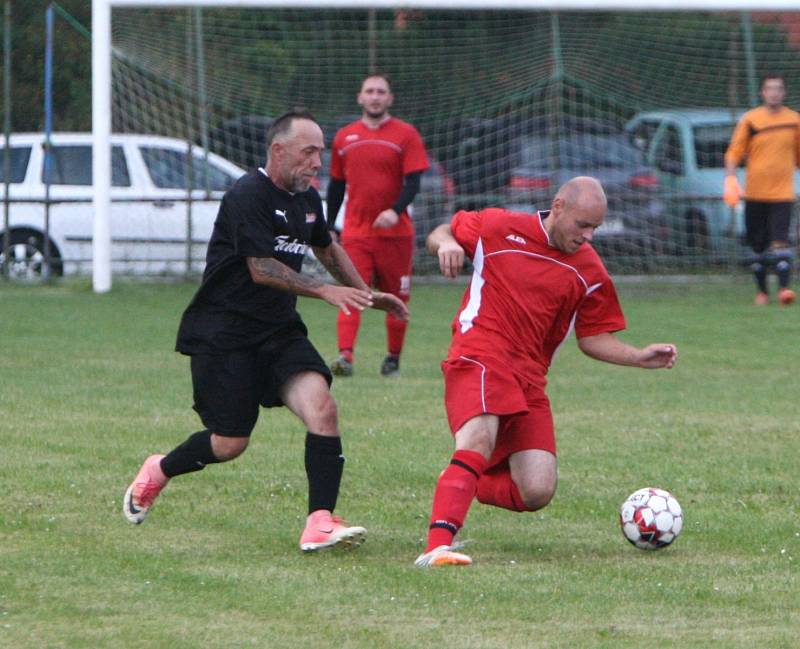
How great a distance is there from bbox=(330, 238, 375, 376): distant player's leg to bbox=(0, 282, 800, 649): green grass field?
0.24 meters

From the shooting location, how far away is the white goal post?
55.9 ft

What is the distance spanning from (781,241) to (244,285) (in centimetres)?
1122

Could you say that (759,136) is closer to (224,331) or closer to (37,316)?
(37,316)

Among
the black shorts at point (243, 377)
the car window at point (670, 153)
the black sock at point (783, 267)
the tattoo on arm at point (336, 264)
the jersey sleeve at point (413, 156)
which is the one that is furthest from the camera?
the car window at point (670, 153)

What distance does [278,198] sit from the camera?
614 cm

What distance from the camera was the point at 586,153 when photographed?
1972cm

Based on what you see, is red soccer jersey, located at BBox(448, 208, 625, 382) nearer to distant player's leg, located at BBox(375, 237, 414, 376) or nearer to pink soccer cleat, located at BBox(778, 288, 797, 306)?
distant player's leg, located at BBox(375, 237, 414, 376)

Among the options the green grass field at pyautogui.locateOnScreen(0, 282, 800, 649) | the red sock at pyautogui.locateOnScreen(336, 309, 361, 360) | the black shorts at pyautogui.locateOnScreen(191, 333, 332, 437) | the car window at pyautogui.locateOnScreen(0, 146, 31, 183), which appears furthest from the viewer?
the car window at pyautogui.locateOnScreen(0, 146, 31, 183)

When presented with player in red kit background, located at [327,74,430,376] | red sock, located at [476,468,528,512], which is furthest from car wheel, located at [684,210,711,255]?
red sock, located at [476,468,528,512]

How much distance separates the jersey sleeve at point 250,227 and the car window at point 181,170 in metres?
13.0

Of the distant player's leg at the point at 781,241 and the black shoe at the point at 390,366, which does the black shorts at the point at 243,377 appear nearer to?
the black shoe at the point at 390,366

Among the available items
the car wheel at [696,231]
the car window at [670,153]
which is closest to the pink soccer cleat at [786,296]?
the car wheel at [696,231]

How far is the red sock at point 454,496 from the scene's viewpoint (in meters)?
5.73

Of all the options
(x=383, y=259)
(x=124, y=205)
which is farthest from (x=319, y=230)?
(x=124, y=205)
